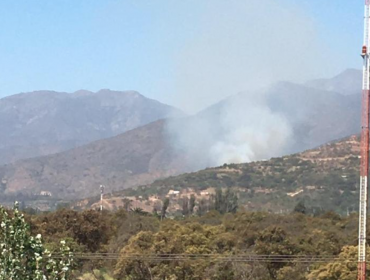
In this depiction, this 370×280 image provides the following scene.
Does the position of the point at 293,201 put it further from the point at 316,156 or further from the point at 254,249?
the point at 254,249

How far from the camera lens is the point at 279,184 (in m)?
134

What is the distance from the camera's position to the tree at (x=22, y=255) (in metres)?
9.95

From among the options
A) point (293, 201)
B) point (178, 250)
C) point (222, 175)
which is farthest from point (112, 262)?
point (222, 175)

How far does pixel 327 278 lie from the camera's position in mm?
37094

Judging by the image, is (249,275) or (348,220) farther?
(348,220)

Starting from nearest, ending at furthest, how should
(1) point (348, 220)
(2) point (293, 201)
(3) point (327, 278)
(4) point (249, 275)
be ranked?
(3) point (327, 278), (4) point (249, 275), (1) point (348, 220), (2) point (293, 201)

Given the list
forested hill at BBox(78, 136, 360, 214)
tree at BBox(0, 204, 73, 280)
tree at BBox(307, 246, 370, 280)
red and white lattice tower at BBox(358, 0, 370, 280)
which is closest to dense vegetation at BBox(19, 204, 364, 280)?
tree at BBox(307, 246, 370, 280)

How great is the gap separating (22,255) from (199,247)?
120ft

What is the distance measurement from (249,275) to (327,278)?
494cm

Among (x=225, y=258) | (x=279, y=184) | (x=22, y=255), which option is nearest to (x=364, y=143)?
(x=22, y=255)

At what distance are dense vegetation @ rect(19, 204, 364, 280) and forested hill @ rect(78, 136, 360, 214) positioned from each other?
59.5 meters

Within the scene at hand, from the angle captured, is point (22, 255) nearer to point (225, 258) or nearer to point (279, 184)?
point (225, 258)

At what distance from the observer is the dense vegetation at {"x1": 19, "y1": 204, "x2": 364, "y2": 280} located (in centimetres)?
4059

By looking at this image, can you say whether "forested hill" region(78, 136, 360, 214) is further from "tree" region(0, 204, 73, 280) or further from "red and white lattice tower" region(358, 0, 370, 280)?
"tree" region(0, 204, 73, 280)
